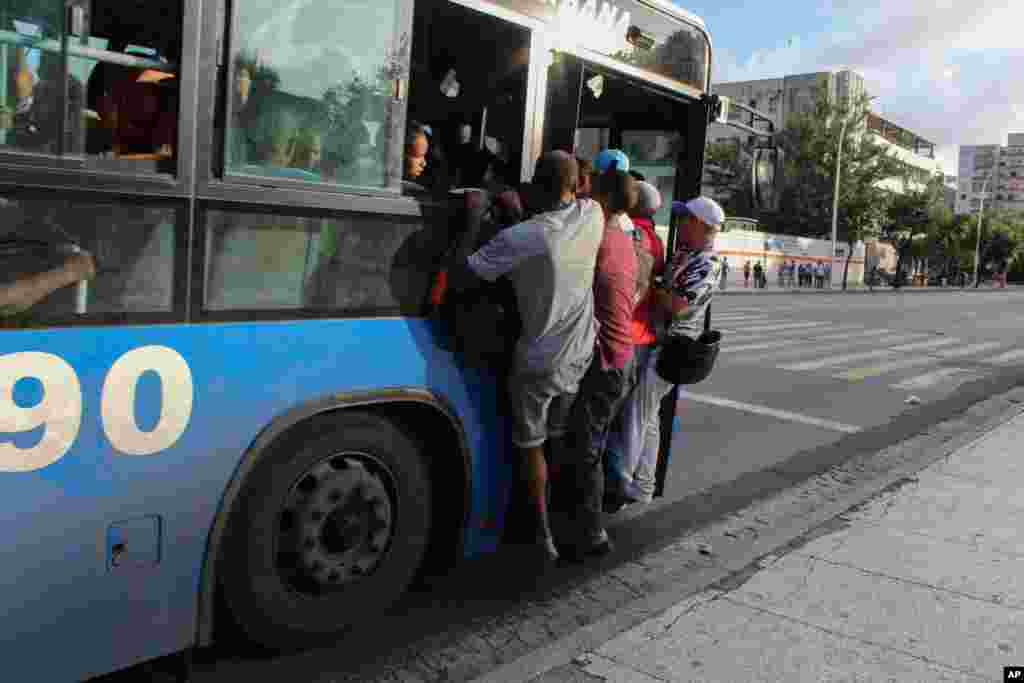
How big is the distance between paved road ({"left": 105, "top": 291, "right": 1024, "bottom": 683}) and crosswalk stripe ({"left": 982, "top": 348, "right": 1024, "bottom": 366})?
5 centimetres

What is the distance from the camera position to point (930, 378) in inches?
488

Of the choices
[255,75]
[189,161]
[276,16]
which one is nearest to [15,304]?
[189,161]

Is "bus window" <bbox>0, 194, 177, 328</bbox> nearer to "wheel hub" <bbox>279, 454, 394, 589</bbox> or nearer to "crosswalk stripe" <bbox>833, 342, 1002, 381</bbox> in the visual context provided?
"wheel hub" <bbox>279, 454, 394, 589</bbox>

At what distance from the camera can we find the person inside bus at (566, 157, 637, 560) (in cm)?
416

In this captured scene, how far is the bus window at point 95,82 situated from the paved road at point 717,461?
1.80m

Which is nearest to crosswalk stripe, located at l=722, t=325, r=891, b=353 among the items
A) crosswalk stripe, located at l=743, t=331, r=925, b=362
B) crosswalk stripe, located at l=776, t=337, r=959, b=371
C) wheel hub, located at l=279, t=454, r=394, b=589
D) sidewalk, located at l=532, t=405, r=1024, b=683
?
crosswalk stripe, located at l=743, t=331, r=925, b=362

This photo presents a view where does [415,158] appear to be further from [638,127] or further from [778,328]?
[778,328]

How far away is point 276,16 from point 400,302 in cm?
108

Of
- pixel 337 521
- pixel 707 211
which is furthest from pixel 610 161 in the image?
pixel 337 521

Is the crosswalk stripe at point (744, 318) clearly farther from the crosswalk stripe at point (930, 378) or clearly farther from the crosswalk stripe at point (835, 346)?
the crosswalk stripe at point (930, 378)

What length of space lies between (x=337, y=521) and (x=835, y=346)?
14.2m

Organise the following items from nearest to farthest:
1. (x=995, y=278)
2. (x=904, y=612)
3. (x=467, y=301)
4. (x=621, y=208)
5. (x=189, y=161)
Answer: (x=189, y=161), (x=467, y=301), (x=904, y=612), (x=621, y=208), (x=995, y=278)

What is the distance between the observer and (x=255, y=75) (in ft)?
9.13

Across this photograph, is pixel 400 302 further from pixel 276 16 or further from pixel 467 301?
pixel 276 16
